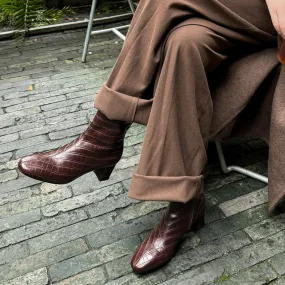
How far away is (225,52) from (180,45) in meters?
0.25

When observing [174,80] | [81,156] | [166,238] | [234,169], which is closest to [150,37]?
[174,80]

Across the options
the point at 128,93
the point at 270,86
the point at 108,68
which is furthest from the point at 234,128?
the point at 108,68

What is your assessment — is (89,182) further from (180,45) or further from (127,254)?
(180,45)

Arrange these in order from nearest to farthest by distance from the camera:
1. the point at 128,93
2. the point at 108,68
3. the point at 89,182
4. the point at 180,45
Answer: the point at 180,45, the point at 128,93, the point at 89,182, the point at 108,68

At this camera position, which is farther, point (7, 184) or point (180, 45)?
point (7, 184)

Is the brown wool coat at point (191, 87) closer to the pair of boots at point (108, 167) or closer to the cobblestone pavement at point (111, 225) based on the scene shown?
the pair of boots at point (108, 167)

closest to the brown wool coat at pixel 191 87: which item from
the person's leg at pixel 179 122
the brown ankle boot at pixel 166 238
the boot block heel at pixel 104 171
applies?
the person's leg at pixel 179 122

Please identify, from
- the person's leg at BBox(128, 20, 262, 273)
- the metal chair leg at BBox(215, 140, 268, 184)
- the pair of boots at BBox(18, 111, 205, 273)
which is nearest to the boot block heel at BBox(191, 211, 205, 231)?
the pair of boots at BBox(18, 111, 205, 273)

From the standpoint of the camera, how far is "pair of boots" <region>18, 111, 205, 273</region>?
1.32m

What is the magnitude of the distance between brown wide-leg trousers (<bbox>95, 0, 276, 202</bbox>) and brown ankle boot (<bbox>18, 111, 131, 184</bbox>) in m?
0.10

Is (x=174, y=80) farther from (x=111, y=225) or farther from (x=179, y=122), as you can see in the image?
(x=111, y=225)

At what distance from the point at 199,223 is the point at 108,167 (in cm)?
41

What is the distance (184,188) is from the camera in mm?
1213

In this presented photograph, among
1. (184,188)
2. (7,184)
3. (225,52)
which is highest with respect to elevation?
(225,52)
